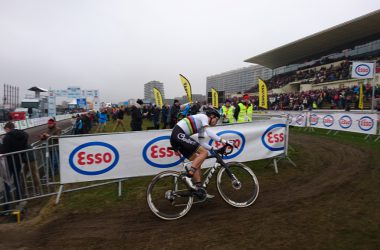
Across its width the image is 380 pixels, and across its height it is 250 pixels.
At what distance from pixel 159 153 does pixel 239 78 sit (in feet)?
320

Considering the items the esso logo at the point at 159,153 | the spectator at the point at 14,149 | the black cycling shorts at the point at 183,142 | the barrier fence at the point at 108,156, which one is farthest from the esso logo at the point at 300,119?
the spectator at the point at 14,149

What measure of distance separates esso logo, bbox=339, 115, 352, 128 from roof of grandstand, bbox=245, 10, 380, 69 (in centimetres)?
2698

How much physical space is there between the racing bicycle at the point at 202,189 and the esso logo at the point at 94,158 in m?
1.44

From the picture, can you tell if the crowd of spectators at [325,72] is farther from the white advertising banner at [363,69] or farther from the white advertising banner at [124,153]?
the white advertising banner at [124,153]

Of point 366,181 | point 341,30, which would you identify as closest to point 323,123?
point 366,181

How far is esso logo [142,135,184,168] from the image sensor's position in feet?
19.6

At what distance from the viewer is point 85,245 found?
3828 mm

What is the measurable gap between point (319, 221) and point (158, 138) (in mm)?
3667

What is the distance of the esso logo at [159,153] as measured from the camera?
597cm

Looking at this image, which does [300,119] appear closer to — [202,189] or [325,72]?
[202,189]

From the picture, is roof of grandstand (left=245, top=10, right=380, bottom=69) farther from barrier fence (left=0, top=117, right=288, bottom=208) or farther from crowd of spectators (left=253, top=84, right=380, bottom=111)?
barrier fence (left=0, top=117, right=288, bottom=208)

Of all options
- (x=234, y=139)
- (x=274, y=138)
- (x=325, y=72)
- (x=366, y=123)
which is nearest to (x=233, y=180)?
(x=234, y=139)

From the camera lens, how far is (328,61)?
4369cm

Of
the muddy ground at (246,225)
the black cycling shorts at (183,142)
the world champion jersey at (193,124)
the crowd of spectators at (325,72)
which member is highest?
the crowd of spectators at (325,72)
